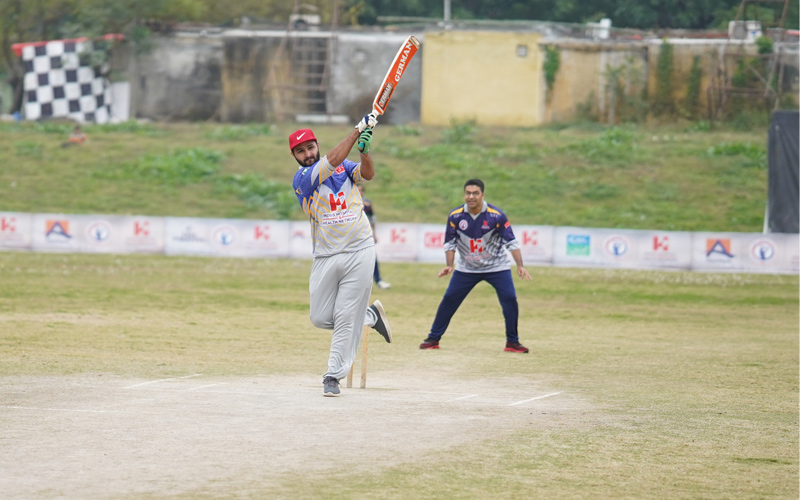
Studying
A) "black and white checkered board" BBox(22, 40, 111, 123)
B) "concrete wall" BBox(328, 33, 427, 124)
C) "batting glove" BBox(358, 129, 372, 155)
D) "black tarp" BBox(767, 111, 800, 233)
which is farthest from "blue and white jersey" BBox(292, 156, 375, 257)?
"black and white checkered board" BBox(22, 40, 111, 123)

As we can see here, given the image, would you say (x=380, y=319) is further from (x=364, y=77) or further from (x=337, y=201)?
(x=364, y=77)

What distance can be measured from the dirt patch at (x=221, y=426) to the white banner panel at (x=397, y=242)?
1605cm

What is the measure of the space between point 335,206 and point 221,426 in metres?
2.23

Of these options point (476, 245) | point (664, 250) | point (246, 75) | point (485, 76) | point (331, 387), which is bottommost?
point (664, 250)

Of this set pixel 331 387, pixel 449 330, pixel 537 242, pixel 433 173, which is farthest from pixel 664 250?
pixel 331 387

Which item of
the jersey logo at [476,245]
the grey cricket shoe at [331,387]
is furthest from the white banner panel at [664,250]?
the grey cricket shoe at [331,387]

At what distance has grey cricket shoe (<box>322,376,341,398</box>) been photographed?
8.27 m

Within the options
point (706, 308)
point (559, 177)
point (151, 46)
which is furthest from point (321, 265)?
point (151, 46)

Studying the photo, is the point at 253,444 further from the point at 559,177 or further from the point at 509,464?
the point at 559,177

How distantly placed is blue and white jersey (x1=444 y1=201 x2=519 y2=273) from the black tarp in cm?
1516

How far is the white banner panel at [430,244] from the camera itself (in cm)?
2534

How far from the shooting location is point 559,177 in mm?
33875

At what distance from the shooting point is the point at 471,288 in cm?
1238

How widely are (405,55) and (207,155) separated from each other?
2760 centimetres
